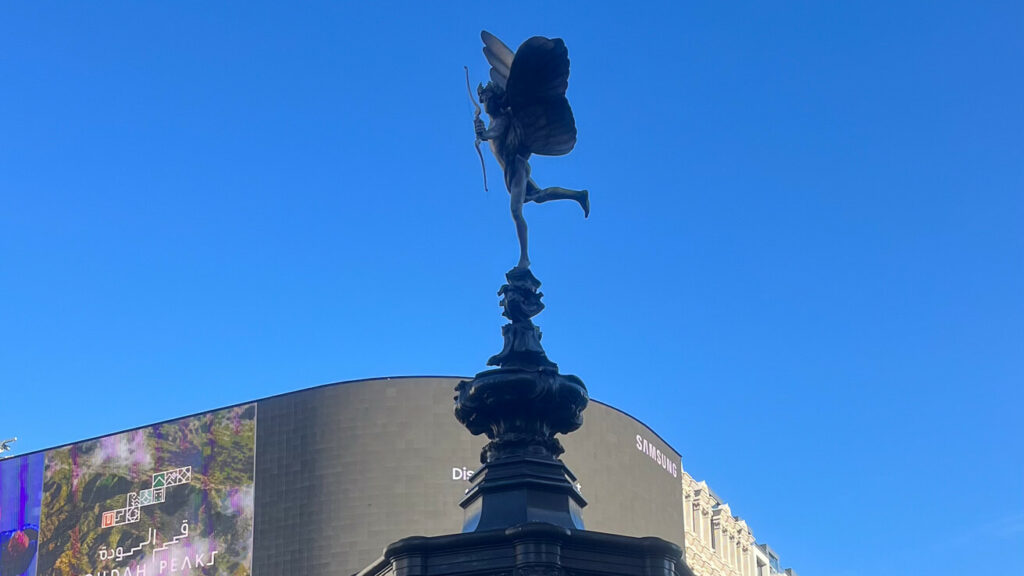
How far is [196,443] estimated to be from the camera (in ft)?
214

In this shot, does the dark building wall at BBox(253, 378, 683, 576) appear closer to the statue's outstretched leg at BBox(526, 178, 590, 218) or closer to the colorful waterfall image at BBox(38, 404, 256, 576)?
the colorful waterfall image at BBox(38, 404, 256, 576)

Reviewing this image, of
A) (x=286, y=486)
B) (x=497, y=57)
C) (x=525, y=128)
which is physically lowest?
(x=525, y=128)

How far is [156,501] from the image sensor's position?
65.3 meters

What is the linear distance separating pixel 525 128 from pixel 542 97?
13.4 inches

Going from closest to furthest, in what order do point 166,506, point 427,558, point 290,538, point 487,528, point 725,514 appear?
point 427,558 < point 487,528 < point 290,538 < point 166,506 < point 725,514

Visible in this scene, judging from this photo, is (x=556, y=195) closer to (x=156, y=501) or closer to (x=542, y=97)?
(x=542, y=97)

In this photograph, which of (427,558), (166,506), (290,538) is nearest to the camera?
(427,558)

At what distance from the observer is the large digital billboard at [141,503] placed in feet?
207

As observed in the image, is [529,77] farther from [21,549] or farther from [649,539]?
[21,549]

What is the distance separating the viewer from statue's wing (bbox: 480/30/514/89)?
12531 mm

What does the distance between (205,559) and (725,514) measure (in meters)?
30.4

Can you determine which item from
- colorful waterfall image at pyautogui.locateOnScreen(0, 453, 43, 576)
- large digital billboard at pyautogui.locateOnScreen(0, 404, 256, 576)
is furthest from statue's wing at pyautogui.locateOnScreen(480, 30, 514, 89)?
colorful waterfall image at pyautogui.locateOnScreen(0, 453, 43, 576)

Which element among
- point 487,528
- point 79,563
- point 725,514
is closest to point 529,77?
point 487,528

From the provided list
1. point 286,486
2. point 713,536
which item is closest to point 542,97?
point 286,486
